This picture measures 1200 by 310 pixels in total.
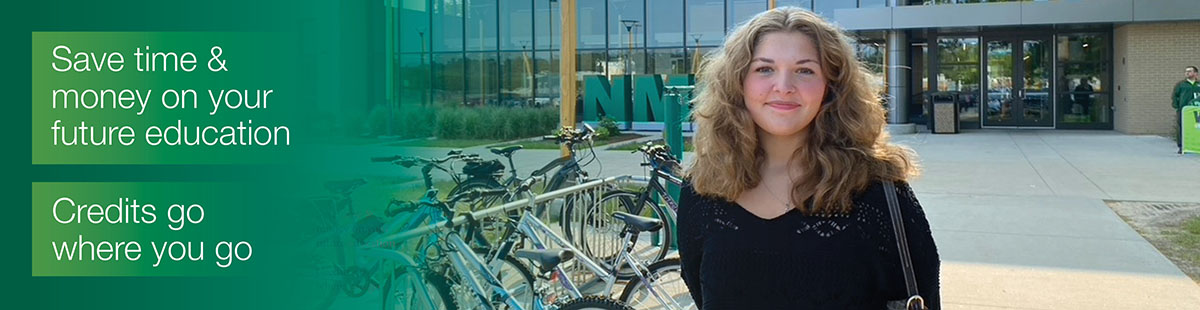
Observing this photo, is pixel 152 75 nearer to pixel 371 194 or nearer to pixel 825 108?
pixel 371 194

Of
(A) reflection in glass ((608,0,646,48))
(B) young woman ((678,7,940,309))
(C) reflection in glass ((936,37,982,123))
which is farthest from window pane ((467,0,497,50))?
(C) reflection in glass ((936,37,982,123))

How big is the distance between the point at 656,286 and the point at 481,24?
1277 millimetres

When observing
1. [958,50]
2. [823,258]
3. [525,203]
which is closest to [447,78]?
[525,203]

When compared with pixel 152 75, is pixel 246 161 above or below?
below

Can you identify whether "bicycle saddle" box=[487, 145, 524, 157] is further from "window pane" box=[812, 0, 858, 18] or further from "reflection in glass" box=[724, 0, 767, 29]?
"window pane" box=[812, 0, 858, 18]

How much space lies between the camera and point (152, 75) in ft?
8.02

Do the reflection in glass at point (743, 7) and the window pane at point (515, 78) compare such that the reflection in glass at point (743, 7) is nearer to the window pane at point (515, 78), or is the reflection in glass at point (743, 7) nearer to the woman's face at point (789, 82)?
the window pane at point (515, 78)

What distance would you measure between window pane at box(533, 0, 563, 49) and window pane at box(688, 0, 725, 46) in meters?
Answer: 16.7

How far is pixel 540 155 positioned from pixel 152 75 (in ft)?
8.99

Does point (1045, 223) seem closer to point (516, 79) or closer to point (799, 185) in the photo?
point (516, 79)

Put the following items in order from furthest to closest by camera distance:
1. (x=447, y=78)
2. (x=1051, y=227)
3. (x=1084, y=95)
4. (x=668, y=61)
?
(x=1084, y=95) → (x=668, y=61) → (x=1051, y=227) → (x=447, y=78)

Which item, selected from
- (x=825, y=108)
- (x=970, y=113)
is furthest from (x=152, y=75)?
(x=970, y=113)

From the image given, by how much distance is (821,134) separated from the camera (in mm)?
1704

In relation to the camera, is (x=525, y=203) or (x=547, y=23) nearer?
(x=525, y=203)
